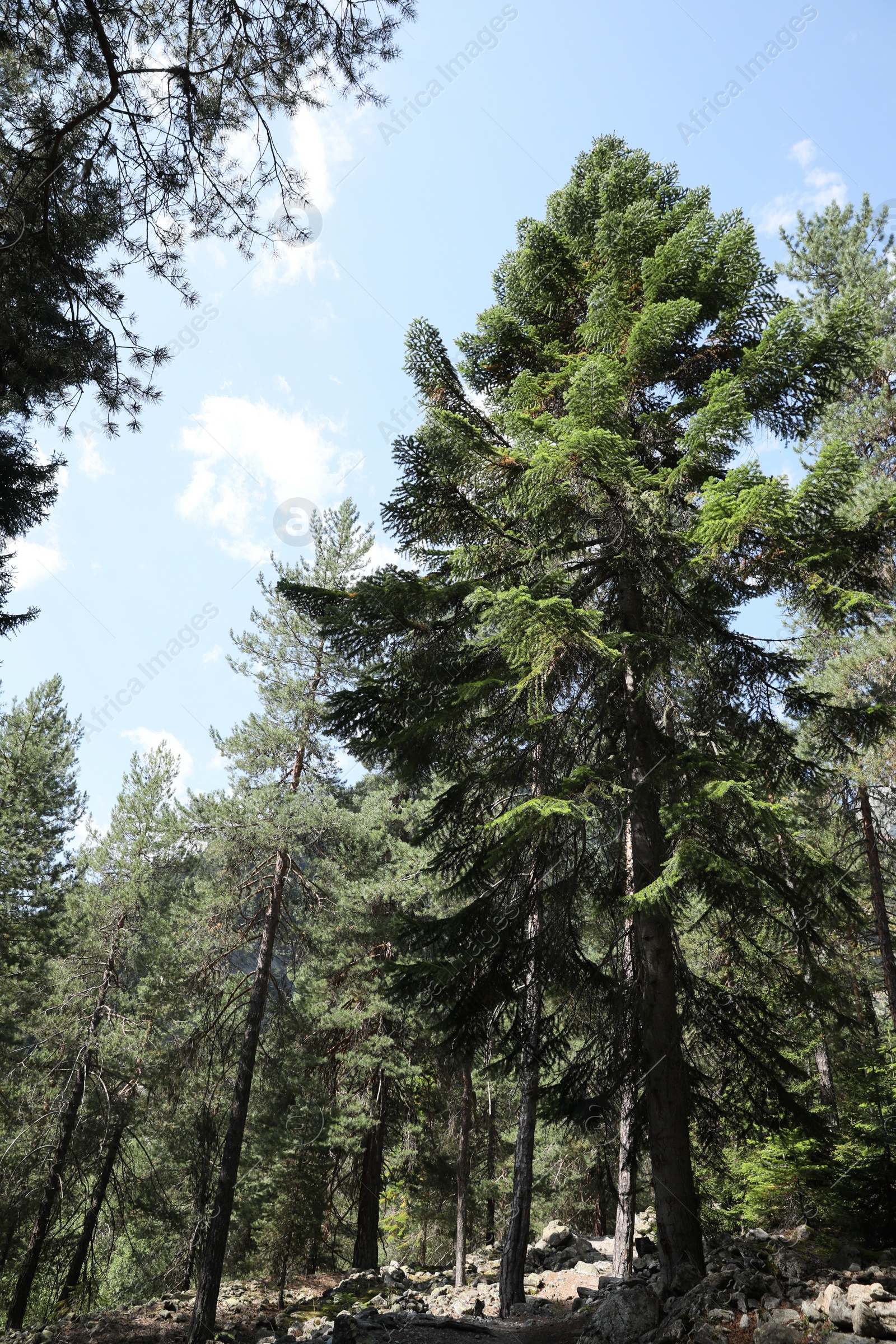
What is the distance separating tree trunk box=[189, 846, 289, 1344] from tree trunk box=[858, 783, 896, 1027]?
35.3 feet

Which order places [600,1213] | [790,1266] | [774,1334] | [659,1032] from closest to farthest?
[774,1334] < [790,1266] < [659,1032] < [600,1213]

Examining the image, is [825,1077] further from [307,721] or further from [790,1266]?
[307,721]

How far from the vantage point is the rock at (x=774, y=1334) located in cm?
428

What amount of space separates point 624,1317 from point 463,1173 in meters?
11.7

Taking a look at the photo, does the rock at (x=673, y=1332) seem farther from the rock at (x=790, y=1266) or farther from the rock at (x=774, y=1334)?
the rock at (x=790, y=1266)

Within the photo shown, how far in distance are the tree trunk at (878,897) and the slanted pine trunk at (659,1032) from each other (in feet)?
24.1

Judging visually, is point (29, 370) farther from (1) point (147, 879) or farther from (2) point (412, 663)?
(1) point (147, 879)

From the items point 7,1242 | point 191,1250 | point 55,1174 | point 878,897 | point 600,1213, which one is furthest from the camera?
point 600,1213

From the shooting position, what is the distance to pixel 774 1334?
4.32m

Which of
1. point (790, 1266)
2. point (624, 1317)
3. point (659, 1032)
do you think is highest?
point (659, 1032)

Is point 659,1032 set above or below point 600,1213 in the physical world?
above

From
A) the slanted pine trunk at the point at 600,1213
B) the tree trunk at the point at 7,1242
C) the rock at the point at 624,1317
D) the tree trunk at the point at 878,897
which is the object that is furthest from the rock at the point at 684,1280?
the tree trunk at the point at 7,1242

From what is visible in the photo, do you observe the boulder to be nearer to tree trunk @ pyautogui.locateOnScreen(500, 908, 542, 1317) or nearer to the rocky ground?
the rocky ground

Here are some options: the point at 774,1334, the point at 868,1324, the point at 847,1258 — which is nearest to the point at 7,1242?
the point at 847,1258
